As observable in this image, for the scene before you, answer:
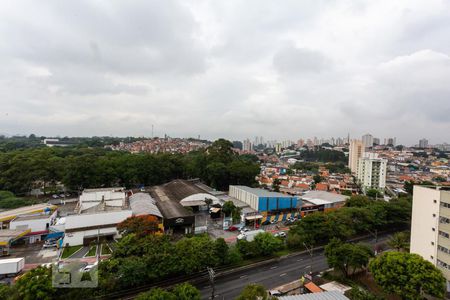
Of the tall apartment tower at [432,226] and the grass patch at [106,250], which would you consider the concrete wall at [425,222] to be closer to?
the tall apartment tower at [432,226]

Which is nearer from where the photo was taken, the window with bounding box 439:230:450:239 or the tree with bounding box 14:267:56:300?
the tree with bounding box 14:267:56:300

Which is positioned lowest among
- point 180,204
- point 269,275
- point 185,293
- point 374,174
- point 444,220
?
point 269,275

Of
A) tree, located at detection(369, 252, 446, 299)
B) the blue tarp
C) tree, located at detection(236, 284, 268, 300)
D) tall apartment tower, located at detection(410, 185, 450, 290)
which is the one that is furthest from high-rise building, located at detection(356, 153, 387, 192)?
the blue tarp

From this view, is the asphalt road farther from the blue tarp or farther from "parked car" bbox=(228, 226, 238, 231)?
the blue tarp

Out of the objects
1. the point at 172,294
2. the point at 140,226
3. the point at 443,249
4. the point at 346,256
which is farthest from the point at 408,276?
the point at 140,226

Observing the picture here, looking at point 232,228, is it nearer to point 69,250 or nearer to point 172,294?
point 69,250
